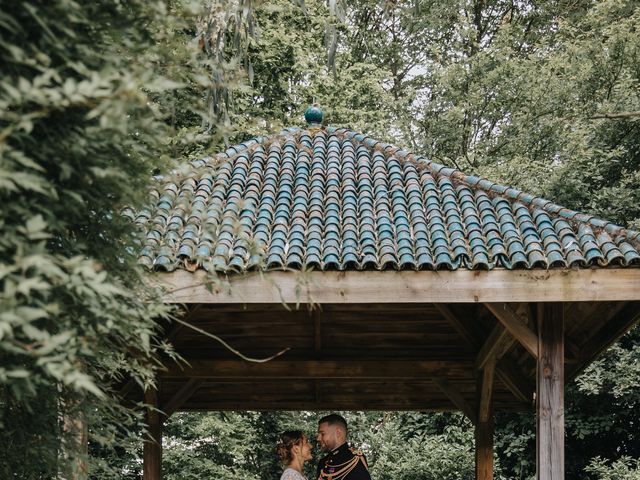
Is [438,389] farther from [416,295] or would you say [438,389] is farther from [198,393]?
[416,295]

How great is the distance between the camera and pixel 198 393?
33.1 ft

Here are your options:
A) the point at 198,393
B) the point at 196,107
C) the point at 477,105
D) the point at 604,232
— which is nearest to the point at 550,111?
the point at 477,105

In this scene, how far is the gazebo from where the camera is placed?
6.17 metres

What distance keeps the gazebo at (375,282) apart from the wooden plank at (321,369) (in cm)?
1

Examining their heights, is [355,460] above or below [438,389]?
below

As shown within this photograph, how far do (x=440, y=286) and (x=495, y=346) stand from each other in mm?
1907

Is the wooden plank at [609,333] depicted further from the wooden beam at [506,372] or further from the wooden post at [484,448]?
the wooden post at [484,448]

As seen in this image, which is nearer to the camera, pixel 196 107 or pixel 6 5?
pixel 6 5

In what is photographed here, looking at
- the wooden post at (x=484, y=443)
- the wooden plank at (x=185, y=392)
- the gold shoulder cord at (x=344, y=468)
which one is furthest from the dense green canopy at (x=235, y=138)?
the wooden post at (x=484, y=443)

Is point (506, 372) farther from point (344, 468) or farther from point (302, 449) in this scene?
point (302, 449)

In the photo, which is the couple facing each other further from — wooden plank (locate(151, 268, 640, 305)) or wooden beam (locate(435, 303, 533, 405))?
wooden beam (locate(435, 303, 533, 405))

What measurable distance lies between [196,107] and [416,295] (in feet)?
8.51

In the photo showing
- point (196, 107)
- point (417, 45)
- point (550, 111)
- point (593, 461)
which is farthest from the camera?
point (417, 45)

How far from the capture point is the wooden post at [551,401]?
20.6 ft
